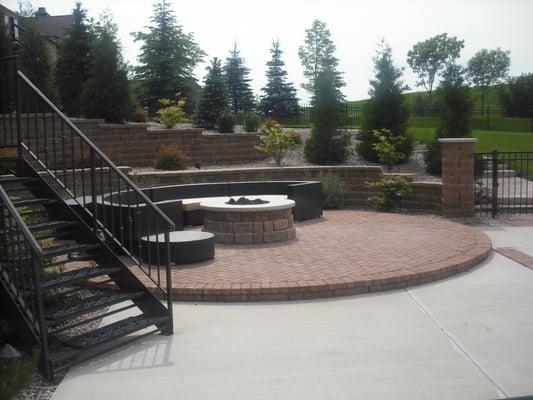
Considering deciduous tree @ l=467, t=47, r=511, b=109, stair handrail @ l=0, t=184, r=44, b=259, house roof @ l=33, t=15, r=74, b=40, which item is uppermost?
house roof @ l=33, t=15, r=74, b=40

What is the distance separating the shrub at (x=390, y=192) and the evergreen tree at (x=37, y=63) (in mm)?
9070

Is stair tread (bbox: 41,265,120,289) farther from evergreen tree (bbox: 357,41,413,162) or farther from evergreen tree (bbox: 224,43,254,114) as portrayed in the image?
evergreen tree (bbox: 224,43,254,114)

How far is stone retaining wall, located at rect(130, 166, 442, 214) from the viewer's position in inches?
459

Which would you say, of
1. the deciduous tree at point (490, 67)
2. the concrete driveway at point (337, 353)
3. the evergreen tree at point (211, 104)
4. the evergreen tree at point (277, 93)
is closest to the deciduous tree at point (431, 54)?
the deciduous tree at point (490, 67)

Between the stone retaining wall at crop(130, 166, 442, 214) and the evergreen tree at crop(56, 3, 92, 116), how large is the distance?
7573 mm

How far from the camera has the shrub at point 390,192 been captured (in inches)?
460

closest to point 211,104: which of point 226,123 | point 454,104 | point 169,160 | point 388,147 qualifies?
point 226,123

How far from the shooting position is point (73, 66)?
1862cm

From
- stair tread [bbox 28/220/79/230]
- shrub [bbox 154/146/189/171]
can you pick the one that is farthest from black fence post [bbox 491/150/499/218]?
stair tread [bbox 28/220/79/230]

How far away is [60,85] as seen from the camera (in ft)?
61.2

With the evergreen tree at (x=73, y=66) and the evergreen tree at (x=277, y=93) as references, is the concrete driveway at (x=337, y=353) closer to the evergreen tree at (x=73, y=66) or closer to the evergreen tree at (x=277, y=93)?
the evergreen tree at (x=73, y=66)

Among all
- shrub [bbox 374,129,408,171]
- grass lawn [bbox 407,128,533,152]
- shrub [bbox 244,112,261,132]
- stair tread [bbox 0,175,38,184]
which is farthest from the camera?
grass lawn [bbox 407,128,533,152]

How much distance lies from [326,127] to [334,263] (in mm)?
7969

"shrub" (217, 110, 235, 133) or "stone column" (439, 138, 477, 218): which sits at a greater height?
"shrub" (217, 110, 235, 133)
